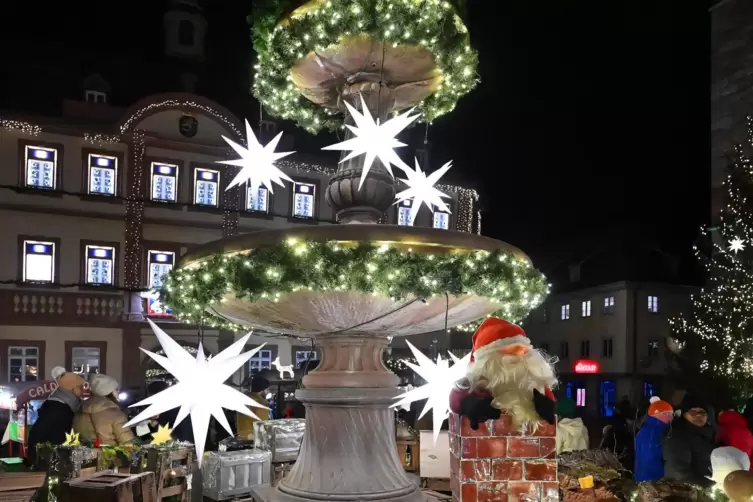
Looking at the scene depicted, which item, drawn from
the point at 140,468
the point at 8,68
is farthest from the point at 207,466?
the point at 8,68

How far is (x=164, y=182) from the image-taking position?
2075 centimetres

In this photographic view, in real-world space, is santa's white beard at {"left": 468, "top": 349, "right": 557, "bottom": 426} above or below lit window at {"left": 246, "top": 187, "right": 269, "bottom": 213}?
below

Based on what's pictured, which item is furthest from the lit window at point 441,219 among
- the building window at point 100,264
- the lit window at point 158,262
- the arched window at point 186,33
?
the arched window at point 186,33

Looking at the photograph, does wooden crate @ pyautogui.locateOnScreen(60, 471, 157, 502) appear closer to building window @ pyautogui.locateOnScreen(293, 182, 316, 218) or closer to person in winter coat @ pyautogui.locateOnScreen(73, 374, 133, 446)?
person in winter coat @ pyautogui.locateOnScreen(73, 374, 133, 446)

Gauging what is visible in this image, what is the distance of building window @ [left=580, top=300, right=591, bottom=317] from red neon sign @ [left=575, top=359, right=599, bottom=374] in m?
2.19

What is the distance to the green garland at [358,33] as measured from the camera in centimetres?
395

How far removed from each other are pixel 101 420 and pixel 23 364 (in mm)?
12915

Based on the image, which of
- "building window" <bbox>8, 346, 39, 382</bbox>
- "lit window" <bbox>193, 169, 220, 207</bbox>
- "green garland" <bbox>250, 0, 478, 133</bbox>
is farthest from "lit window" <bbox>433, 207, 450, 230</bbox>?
"green garland" <bbox>250, 0, 478, 133</bbox>

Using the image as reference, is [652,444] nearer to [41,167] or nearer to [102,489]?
[102,489]

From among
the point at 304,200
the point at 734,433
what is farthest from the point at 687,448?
the point at 304,200

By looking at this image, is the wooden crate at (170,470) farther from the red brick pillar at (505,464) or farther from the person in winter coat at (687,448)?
the person in winter coat at (687,448)

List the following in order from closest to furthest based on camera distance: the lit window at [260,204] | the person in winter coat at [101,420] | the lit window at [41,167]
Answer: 1. the person in winter coat at [101,420]
2. the lit window at [41,167]
3. the lit window at [260,204]

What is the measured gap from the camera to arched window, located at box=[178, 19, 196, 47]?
24.4m

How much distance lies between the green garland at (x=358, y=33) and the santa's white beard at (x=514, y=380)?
1.87 m
